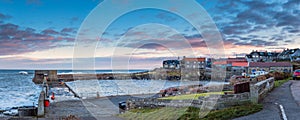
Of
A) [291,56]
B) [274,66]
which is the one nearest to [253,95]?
[274,66]

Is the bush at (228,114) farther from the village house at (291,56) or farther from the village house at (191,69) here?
the village house at (291,56)

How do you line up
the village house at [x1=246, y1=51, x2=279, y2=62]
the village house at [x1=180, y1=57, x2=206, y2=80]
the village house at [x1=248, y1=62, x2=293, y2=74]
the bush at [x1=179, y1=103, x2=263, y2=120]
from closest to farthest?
the bush at [x1=179, y1=103, x2=263, y2=120], the village house at [x1=248, y1=62, x2=293, y2=74], the village house at [x1=180, y1=57, x2=206, y2=80], the village house at [x1=246, y1=51, x2=279, y2=62]

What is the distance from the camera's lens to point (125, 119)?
1404 cm

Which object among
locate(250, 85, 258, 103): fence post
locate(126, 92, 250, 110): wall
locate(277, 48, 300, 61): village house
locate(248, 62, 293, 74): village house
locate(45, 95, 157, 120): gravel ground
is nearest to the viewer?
locate(126, 92, 250, 110): wall

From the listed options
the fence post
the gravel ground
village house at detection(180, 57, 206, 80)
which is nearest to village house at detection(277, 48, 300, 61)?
village house at detection(180, 57, 206, 80)

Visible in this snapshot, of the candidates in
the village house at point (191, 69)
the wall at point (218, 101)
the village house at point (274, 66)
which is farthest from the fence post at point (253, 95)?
the village house at point (191, 69)

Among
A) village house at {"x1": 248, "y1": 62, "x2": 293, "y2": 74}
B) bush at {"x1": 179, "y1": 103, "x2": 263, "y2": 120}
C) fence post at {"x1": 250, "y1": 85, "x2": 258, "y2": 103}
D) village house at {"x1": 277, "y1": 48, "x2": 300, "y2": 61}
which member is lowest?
bush at {"x1": 179, "y1": 103, "x2": 263, "y2": 120}

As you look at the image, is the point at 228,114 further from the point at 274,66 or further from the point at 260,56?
the point at 260,56

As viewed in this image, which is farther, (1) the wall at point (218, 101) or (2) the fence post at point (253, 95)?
(2) the fence post at point (253, 95)

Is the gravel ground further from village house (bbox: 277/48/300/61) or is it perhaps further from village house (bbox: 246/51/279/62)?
village house (bbox: 246/51/279/62)

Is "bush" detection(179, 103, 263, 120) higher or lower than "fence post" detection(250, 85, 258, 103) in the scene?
lower

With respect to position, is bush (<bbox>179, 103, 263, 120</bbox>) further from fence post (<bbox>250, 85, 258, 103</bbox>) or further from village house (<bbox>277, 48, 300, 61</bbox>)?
village house (<bbox>277, 48, 300, 61</bbox>)

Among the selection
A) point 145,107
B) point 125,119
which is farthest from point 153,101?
point 125,119

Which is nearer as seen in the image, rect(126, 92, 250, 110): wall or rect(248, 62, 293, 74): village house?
rect(126, 92, 250, 110): wall
